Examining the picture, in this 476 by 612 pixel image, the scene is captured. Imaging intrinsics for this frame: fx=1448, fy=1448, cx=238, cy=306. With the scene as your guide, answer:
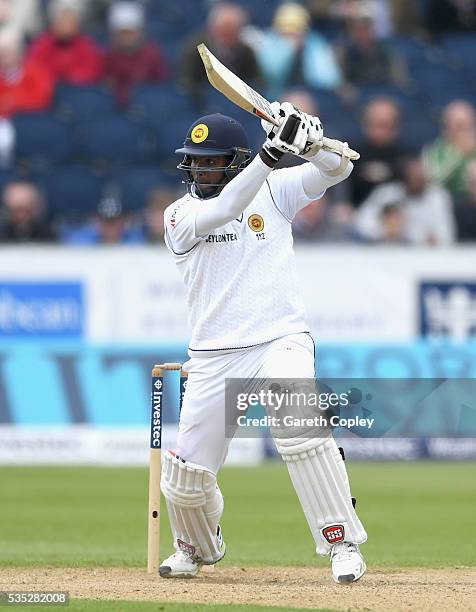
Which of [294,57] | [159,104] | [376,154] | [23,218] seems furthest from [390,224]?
[23,218]

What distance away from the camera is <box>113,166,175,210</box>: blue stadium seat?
16203 mm

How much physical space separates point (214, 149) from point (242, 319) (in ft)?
2.90

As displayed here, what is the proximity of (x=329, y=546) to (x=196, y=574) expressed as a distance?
37.8 inches

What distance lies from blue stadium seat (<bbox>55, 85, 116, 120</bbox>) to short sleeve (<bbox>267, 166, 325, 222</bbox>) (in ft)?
33.0

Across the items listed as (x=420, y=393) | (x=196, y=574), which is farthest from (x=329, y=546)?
(x=420, y=393)

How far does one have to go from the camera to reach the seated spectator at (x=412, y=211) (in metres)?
15.7

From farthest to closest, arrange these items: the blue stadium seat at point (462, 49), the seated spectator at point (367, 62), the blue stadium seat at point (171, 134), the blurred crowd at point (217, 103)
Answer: the blue stadium seat at point (462, 49) < the seated spectator at point (367, 62) < the blue stadium seat at point (171, 134) < the blurred crowd at point (217, 103)

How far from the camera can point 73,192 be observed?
640 inches

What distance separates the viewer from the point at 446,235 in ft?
52.4

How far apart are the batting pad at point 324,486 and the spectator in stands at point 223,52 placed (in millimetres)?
10069

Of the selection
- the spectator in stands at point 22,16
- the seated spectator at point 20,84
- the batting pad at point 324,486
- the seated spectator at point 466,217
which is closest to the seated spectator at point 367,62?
the seated spectator at point 466,217

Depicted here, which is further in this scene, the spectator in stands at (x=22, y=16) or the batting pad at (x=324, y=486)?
the spectator in stands at (x=22, y=16)

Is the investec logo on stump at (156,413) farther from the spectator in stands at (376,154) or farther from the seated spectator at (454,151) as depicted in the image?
the seated spectator at (454,151)

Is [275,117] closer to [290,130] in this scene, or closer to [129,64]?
[290,130]
